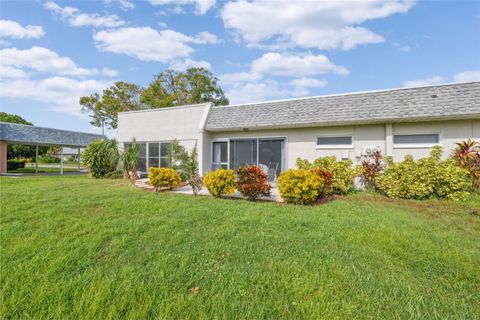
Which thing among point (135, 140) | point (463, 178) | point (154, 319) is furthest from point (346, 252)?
point (135, 140)

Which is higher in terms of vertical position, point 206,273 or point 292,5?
point 292,5

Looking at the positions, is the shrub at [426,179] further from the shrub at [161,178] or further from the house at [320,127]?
the shrub at [161,178]

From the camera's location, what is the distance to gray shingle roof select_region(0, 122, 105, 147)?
58.2ft

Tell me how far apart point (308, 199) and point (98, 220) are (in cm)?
571

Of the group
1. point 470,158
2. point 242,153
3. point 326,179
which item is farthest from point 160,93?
point 470,158

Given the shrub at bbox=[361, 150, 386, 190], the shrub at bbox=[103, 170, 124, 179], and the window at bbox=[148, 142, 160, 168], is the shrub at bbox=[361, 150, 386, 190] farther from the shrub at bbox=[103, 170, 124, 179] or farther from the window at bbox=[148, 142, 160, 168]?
the shrub at bbox=[103, 170, 124, 179]

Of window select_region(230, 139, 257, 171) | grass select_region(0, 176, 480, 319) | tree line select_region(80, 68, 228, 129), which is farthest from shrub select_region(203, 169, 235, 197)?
tree line select_region(80, 68, 228, 129)

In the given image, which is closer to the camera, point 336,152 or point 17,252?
point 17,252

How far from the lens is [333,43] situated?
12.0 meters

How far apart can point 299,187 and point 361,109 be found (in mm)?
5096

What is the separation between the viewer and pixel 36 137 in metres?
19.3

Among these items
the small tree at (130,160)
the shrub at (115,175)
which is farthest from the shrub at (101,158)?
the small tree at (130,160)

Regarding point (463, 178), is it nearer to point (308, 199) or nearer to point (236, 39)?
point (308, 199)

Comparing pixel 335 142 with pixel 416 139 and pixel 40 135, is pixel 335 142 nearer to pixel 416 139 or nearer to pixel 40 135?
pixel 416 139
